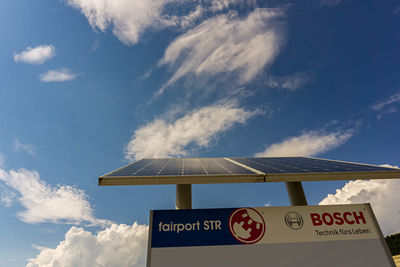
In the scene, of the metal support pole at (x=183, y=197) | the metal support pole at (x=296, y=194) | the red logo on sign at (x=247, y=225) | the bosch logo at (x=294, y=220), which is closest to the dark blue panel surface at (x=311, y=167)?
the metal support pole at (x=296, y=194)

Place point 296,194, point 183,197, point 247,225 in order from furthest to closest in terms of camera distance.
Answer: point 296,194 → point 183,197 → point 247,225

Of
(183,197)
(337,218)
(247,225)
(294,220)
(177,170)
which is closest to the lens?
(247,225)

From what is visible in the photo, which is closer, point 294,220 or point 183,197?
point 294,220

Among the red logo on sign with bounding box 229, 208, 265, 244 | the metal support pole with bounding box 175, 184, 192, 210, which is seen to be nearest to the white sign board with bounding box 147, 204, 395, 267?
the red logo on sign with bounding box 229, 208, 265, 244

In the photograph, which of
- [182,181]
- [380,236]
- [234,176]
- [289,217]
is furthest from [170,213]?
[380,236]

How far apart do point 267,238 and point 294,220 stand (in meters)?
1.56

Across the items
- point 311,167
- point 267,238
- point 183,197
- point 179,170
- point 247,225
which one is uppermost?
point 311,167

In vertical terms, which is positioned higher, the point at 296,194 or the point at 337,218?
the point at 296,194

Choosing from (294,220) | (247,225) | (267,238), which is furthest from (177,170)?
(294,220)

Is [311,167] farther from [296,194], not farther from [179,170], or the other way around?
[179,170]

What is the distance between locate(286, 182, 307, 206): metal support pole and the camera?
1091 centimetres

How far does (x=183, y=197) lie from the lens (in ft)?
34.6

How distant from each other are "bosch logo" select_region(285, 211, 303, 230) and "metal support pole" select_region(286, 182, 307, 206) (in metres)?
1.77

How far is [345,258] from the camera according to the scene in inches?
334
